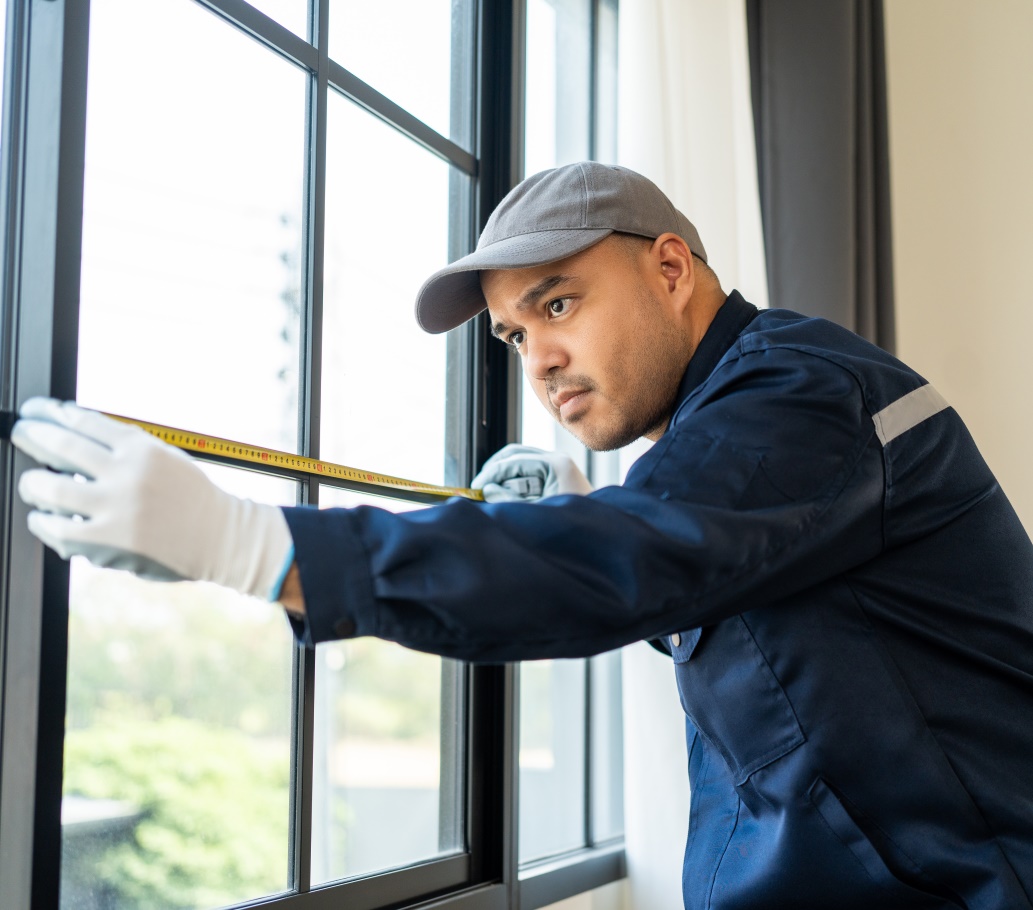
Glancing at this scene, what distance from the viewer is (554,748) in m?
2.44

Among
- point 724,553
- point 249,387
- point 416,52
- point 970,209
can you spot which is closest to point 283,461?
point 249,387

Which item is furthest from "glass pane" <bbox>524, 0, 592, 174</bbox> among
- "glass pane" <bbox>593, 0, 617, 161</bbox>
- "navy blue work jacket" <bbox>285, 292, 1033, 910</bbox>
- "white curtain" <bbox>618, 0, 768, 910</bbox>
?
"navy blue work jacket" <bbox>285, 292, 1033, 910</bbox>

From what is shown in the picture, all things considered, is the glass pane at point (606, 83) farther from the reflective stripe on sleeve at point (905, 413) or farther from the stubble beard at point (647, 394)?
the reflective stripe on sleeve at point (905, 413)

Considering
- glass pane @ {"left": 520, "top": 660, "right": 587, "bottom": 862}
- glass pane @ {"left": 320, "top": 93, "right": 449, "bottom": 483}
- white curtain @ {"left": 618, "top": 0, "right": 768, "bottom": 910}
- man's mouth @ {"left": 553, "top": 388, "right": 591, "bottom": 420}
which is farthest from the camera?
glass pane @ {"left": 520, "top": 660, "right": 587, "bottom": 862}

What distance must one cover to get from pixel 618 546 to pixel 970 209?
260 centimetres

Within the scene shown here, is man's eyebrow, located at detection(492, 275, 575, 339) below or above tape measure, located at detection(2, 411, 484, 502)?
above

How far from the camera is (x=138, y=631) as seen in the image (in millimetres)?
1392

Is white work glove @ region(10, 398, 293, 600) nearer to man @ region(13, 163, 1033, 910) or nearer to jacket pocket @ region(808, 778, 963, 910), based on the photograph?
man @ region(13, 163, 1033, 910)

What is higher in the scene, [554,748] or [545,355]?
[545,355]

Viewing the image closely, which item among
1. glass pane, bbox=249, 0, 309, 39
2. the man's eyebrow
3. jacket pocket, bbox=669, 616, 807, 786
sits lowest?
jacket pocket, bbox=669, 616, 807, 786

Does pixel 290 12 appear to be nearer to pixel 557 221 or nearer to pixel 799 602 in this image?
pixel 557 221

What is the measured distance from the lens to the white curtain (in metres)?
2.06

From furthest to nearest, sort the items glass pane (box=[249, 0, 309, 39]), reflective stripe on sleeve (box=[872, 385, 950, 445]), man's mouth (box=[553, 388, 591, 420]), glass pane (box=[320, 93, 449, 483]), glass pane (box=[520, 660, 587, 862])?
1. glass pane (box=[520, 660, 587, 862])
2. glass pane (box=[320, 93, 449, 483])
3. glass pane (box=[249, 0, 309, 39])
4. man's mouth (box=[553, 388, 591, 420])
5. reflective stripe on sleeve (box=[872, 385, 950, 445])

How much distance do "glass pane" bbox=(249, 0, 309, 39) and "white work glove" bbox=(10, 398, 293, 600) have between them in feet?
3.17
